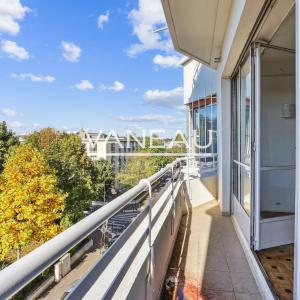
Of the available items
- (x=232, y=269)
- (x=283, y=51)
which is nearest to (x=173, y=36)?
(x=283, y=51)

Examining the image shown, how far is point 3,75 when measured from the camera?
1783 inches

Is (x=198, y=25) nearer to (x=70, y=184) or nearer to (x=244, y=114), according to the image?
(x=244, y=114)

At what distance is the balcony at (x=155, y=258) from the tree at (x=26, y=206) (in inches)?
436

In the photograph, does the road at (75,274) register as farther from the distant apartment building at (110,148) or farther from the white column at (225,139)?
the distant apartment building at (110,148)

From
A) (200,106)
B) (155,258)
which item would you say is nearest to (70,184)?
(200,106)

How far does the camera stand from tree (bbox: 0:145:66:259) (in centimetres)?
1416

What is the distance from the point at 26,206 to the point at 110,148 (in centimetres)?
2365

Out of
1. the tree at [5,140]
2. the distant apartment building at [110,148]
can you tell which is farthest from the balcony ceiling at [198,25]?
the distant apartment building at [110,148]

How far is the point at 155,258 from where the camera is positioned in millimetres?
2242

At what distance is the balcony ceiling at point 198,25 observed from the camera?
11.0 feet

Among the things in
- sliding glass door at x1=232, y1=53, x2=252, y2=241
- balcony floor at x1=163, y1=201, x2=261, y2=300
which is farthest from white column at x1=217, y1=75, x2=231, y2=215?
balcony floor at x1=163, y1=201, x2=261, y2=300

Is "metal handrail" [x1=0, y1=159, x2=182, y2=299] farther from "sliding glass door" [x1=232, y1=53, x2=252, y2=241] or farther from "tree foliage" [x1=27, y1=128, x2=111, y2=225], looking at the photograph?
"tree foliage" [x1=27, y1=128, x2=111, y2=225]

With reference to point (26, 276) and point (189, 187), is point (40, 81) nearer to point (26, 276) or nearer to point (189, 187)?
point (189, 187)

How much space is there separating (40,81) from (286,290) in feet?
181
